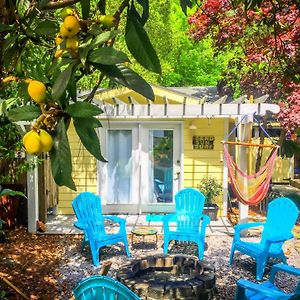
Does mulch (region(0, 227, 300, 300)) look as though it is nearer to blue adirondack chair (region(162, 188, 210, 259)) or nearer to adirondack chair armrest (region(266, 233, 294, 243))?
blue adirondack chair (region(162, 188, 210, 259))

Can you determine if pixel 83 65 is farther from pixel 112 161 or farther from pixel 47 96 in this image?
pixel 112 161

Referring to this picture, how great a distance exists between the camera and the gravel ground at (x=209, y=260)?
16.5ft

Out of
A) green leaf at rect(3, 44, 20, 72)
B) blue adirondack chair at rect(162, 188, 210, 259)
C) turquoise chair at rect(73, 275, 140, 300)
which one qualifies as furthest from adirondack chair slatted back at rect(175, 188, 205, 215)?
green leaf at rect(3, 44, 20, 72)

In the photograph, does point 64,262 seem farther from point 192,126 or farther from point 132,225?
point 192,126

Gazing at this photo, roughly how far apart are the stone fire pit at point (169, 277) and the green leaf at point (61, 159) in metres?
3.72

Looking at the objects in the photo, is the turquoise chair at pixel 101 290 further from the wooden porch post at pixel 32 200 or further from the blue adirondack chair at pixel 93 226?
the wooden porch post at pixel 32 200

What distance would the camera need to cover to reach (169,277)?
5102 mm

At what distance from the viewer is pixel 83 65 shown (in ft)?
2.55

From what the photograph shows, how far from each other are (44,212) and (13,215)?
0.56m

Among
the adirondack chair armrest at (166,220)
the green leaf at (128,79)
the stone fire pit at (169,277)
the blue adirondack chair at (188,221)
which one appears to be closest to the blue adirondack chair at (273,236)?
the blue adirondack chair at (188,221)

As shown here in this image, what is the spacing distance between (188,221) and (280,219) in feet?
4.82

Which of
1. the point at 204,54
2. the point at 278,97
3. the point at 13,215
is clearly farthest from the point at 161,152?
the point at 204,54

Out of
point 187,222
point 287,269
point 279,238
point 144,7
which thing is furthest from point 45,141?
point 187,222

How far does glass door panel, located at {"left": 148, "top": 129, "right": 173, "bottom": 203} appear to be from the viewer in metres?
8.48
